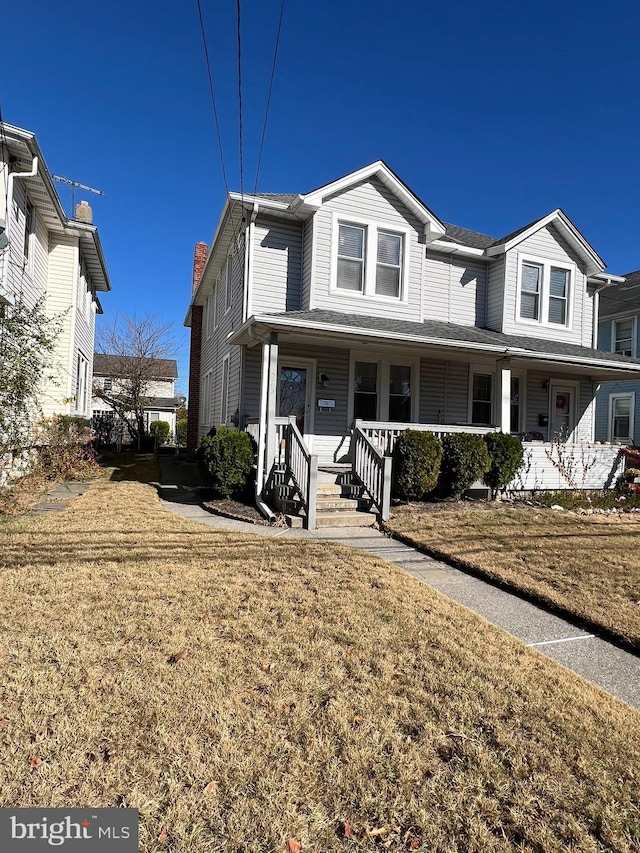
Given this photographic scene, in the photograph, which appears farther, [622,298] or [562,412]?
[622,298]

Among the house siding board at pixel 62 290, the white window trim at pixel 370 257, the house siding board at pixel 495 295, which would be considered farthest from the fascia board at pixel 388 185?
the house siding board at pixel 62 290

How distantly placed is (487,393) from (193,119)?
31.7 ft

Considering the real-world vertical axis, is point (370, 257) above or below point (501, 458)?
above

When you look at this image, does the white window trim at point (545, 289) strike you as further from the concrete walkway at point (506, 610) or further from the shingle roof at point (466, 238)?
the concrete walkway at point (506, 610)

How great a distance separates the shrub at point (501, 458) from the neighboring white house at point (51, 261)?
335 inches


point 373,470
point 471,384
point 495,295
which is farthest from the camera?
point 495,295

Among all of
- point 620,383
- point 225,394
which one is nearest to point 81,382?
point 225,394

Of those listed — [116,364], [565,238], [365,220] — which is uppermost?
[565,238]

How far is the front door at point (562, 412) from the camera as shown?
45.3ft

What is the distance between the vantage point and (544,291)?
43.1ft

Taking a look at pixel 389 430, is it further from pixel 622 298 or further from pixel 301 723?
pixel 622 298

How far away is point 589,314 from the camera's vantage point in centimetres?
1399

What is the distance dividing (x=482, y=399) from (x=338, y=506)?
6635 mm

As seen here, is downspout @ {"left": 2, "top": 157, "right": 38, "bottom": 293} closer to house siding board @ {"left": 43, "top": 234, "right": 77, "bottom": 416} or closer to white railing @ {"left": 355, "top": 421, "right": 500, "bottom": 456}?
house siding board @ {"left": 43, "top": 234, "right": 77, "bottom": 416}
